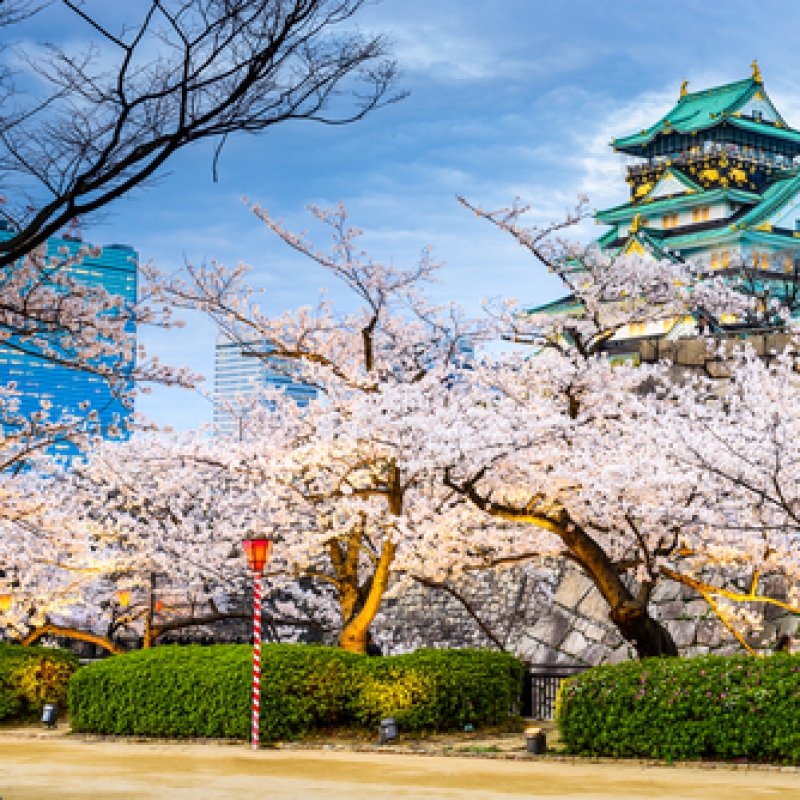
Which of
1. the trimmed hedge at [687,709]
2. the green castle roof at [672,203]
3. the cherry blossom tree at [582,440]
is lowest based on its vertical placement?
the trimmed hedge at [687,709]

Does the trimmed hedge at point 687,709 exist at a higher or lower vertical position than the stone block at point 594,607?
lower

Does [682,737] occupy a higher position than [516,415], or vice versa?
[516,415]

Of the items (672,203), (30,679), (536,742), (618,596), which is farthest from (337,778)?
(672,203)

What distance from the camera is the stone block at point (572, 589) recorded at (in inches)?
878

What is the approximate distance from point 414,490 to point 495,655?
625cm

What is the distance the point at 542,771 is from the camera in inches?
474

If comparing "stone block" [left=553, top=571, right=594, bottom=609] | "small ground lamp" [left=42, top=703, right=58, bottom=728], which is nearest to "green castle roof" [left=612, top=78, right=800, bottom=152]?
"stone block" [left=553, top=571, right=594, bottom=609]

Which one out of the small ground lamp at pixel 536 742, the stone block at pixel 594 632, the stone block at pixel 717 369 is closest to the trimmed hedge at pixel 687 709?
the small ground lamp at pixel 536 742

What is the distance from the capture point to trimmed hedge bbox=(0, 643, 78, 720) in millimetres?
19391

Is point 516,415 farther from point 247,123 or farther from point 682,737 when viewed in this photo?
point 247,123

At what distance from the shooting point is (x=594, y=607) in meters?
21.8

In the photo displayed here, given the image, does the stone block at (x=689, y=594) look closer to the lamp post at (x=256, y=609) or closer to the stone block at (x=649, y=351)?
the stone block at (x=649, y=351)

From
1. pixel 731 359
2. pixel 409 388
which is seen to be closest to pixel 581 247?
pixel 409 388

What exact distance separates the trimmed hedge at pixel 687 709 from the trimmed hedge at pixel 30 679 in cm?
1060
